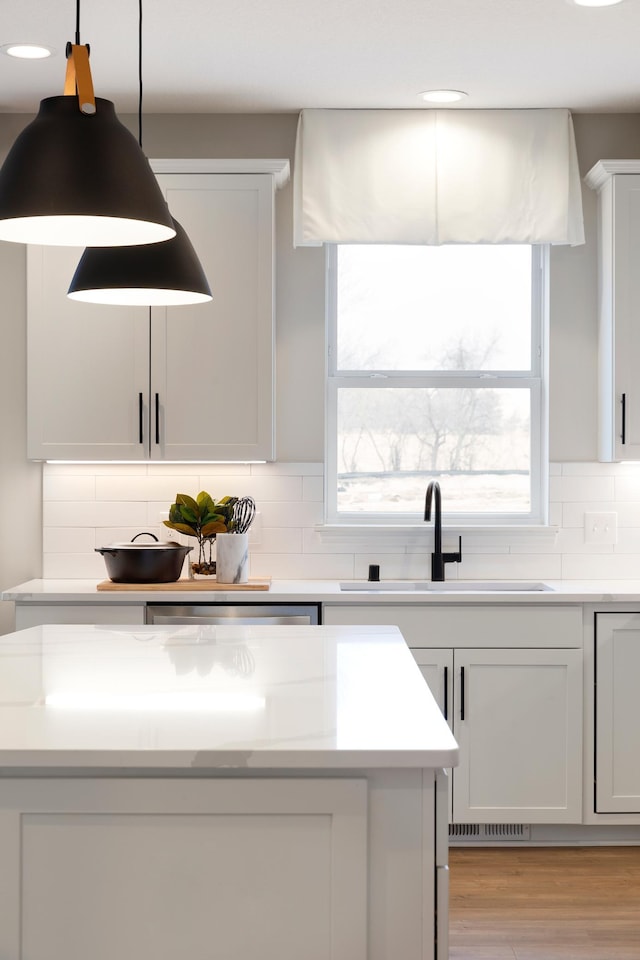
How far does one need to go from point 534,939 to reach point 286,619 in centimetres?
134

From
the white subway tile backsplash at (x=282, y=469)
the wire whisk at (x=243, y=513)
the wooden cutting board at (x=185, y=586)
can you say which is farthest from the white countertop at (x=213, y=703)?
the white subway tile backsplash at (x=282, y=469)

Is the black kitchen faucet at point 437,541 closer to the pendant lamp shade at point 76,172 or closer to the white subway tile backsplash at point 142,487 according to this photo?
the white subway tile backsplash at point 142,487

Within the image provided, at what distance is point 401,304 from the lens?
4.42 metres

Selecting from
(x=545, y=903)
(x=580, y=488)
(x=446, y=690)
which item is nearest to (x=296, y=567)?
(x=446, y=690)

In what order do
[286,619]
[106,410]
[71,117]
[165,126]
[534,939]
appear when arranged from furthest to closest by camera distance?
[165,126]
[106,410]
[286,619]
[534,939]
[71,117]

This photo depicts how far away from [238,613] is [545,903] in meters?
1.43

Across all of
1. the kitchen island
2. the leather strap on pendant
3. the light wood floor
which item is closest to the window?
the light wood floor

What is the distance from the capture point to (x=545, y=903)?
3.30 metres

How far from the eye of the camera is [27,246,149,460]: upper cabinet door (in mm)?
4027

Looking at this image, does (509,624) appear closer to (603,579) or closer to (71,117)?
(603,579)

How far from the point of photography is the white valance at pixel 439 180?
4.16m

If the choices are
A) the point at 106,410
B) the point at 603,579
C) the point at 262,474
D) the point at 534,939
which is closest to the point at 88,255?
the point at 106,410

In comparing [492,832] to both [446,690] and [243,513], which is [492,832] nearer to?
[446,690]

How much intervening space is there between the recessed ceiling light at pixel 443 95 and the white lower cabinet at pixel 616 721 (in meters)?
2.09
